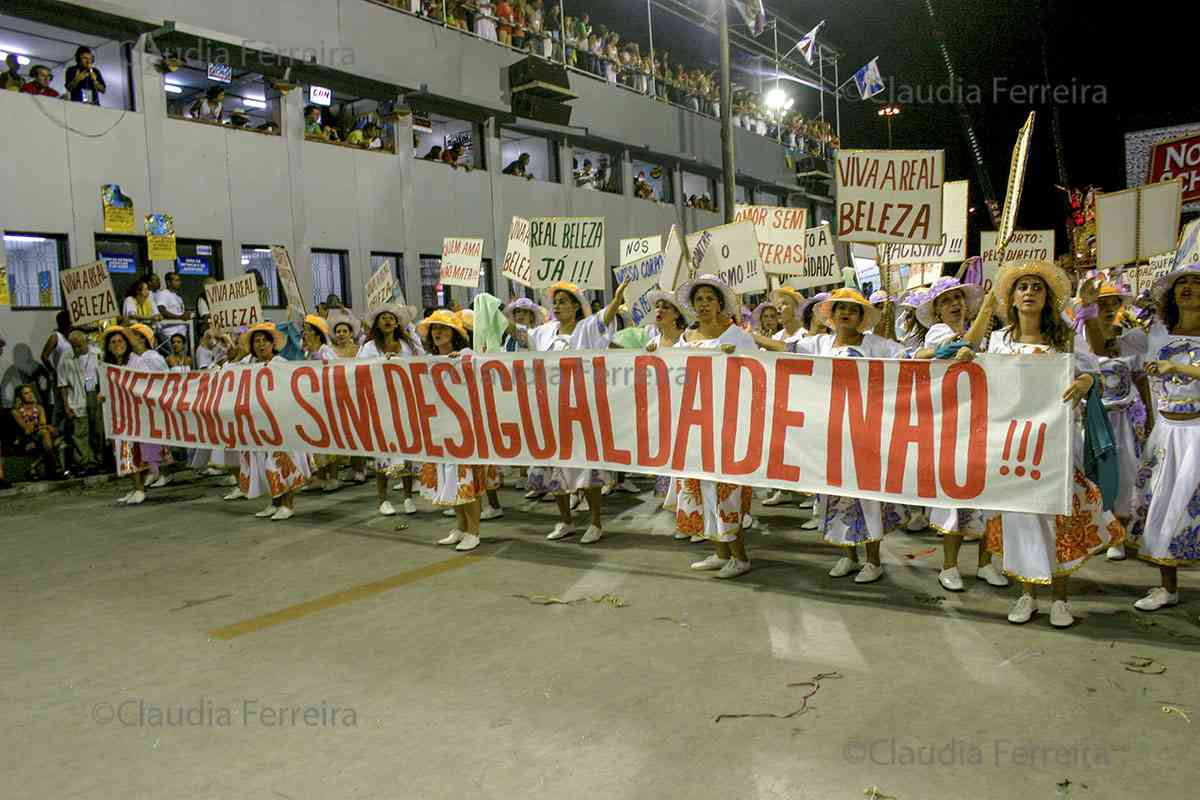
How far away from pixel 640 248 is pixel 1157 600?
8631 mm

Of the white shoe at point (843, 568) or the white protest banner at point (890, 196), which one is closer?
the white shoe at point (843, 568)

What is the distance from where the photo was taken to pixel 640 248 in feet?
40.9

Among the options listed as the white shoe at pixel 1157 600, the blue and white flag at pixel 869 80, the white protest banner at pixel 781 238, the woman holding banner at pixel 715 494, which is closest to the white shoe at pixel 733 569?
the woman holding banner at pixel 715 494

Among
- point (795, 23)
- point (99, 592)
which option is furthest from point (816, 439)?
point (795, 23)

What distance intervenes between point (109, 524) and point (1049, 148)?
31.2 meters

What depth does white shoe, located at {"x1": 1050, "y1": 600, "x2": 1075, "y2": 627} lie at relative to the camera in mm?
4574

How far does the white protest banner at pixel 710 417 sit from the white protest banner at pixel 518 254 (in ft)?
10.3

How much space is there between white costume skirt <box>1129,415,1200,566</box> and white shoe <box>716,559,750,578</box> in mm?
2275

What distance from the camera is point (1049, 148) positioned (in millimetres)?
30328

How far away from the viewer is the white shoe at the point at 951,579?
5.32m

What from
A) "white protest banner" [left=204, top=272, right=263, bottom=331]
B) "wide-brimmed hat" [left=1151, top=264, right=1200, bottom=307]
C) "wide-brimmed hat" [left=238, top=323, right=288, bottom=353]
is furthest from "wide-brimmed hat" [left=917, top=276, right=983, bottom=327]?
"white protest banner" [left=204, top=272, right=263, bottom=331]

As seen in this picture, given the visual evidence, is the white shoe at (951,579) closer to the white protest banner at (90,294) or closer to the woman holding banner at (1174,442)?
the woman holding banner at (1174,442)

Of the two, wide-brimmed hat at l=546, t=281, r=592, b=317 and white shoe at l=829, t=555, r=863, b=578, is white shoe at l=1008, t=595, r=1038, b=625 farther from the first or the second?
wide-brimmed hat at l=546, t=281, r=592, b=317

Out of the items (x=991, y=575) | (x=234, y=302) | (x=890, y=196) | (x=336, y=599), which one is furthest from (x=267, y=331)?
(x=991, y=575)
